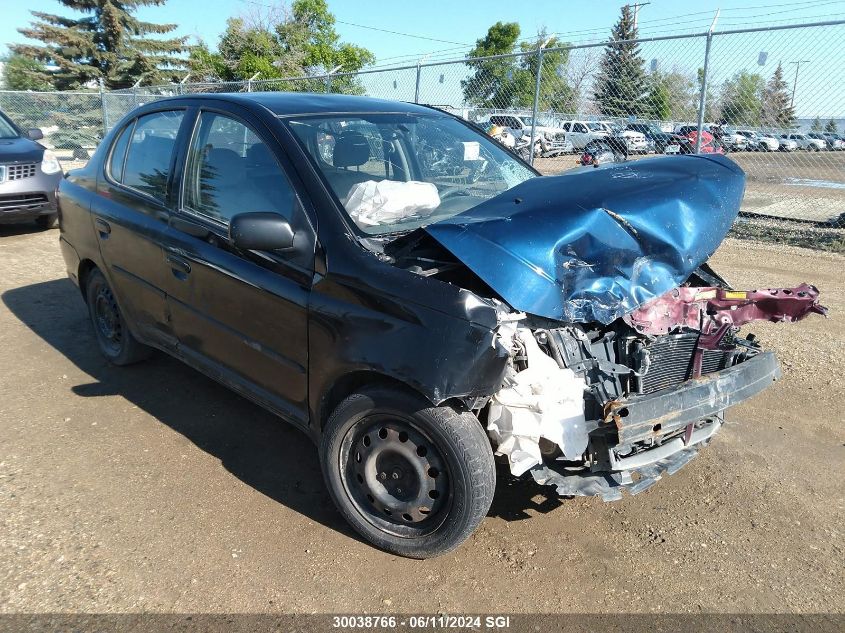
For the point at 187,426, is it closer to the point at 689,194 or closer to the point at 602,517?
the point at 602,517

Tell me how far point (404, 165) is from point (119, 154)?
2022 mm

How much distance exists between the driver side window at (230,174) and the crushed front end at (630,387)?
1334 mm

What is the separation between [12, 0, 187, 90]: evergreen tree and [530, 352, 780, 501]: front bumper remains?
3896 centimetres

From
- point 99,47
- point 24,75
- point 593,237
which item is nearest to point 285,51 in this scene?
point 99,47

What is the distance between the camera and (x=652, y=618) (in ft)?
8.27

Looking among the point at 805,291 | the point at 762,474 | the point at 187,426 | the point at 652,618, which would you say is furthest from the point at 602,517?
the point at 187,426

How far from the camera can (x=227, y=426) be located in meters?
3.97

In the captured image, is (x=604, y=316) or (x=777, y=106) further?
(x=777, y=106)

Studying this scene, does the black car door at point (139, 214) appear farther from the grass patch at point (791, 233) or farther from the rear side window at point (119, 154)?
the grass patch at point (791, 233)

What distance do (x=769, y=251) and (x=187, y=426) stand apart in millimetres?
7547

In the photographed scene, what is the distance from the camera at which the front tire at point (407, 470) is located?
254cm

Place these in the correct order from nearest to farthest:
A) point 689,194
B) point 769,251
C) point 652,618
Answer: point 652,618
point 689,194
point 769,251

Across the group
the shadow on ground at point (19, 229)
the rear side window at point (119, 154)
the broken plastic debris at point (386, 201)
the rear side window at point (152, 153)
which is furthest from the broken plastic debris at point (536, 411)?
the shadow on ground at point (19, 229)

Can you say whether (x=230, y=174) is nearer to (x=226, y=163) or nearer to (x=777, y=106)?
(x=226, y=163)
